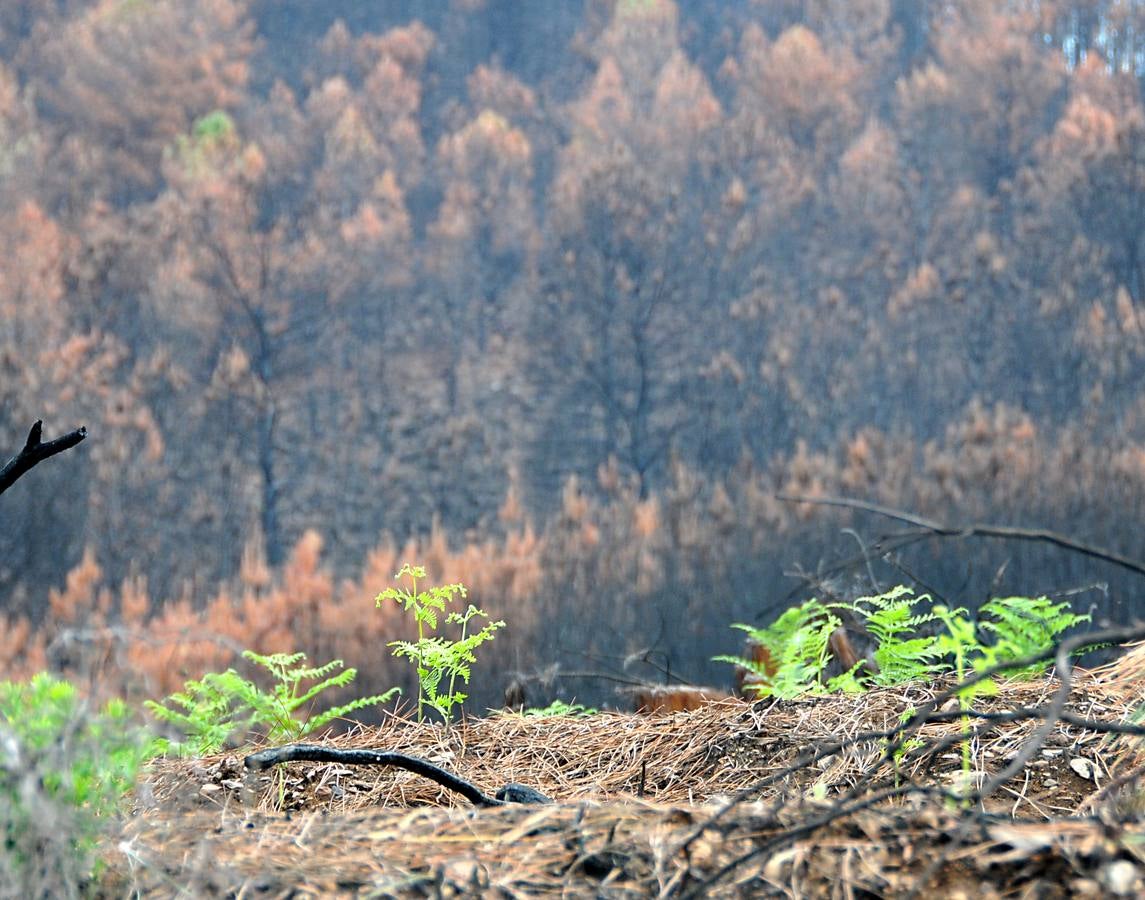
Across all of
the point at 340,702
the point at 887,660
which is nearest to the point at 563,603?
the point at 340,702

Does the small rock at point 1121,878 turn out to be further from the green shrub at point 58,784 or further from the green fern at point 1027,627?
the green fern at point 1027,627

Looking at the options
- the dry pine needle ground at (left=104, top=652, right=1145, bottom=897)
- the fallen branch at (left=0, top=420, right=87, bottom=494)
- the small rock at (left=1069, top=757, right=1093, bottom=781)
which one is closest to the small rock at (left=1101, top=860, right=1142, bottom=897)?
the dry pine needle ground at (left=104, top=652, right=1145, bottom=897)

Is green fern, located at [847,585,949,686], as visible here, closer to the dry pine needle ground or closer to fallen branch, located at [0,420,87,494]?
the dry pine needle ground

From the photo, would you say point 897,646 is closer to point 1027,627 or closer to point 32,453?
point 1027,627

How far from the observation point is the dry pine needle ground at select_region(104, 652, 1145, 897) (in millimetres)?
1029

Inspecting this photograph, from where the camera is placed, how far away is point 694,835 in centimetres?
103

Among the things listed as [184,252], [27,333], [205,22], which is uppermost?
[205,22]

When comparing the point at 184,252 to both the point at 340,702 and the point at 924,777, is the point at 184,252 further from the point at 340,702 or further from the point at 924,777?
the point at 924,777

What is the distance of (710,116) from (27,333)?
13038mm

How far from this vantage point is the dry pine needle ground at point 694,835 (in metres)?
1.03

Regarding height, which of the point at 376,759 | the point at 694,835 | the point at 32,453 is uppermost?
the point at 32,453

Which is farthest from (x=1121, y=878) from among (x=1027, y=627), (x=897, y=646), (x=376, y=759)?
(x=1027, y=627)

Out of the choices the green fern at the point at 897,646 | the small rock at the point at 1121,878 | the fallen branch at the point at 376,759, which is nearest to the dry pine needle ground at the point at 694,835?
the small rock at the point at 1121,878

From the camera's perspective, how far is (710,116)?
66.0ft
